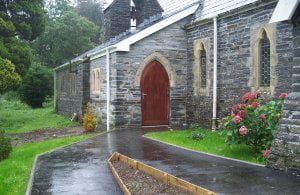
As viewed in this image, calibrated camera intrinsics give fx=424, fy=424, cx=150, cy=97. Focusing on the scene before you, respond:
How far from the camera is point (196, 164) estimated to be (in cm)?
942

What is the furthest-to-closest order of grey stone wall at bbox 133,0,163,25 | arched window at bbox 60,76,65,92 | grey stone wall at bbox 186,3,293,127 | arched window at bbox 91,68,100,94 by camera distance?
arched window at bbox 60,76,65,92 → grey stone wall at bbox 133,0,163,25 → arched window at bbox 91,68,100,94 → grey stone wall at bbox 186,3,293,127

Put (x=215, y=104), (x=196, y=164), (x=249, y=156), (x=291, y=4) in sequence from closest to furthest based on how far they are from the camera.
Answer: (x=291, y=4) < (x=196, y=164) < (x=249, y=156) < (x=215, y=104)

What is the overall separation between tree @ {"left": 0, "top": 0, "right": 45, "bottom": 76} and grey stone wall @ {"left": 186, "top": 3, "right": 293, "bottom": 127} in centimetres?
982

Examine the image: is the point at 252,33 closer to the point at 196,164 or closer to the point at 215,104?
the point at 215,104

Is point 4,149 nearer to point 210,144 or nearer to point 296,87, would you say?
point 210,144

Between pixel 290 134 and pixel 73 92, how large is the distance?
18.2 meters

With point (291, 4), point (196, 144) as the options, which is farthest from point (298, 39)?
point (196, 144)

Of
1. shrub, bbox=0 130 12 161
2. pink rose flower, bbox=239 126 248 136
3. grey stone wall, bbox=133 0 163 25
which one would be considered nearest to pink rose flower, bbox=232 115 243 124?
pink rose flower, bbox=239 126 248 136

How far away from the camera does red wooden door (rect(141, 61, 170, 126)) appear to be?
695 inches

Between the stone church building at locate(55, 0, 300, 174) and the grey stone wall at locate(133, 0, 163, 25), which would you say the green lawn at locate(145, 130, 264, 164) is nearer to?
the stone church building at locate(55, 0, 300, 174)

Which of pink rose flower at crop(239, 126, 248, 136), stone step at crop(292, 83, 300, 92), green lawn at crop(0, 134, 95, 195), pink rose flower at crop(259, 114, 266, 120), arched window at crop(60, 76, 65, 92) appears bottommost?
green lawn at crop(0, 134, 95, 195)

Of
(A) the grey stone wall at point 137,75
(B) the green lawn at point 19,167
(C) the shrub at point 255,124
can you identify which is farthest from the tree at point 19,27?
(C) the shrub at point 255,124

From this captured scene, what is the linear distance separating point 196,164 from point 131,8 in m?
16.8

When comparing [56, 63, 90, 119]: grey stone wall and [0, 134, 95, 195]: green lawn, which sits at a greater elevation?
[56, 63, 90, 119]: grey stone wall
